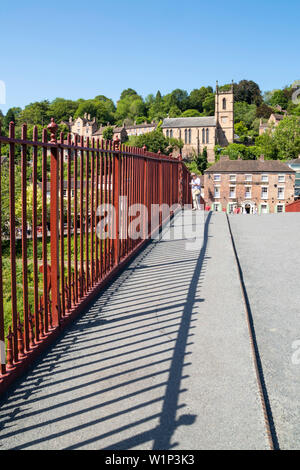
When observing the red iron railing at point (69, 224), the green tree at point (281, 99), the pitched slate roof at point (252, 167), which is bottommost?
the red iron railing at point (69, 224)

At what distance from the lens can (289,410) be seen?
3088 millimetres

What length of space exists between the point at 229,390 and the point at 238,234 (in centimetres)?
766

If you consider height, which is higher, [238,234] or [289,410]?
[238,234]

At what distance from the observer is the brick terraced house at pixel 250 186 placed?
6272 cm

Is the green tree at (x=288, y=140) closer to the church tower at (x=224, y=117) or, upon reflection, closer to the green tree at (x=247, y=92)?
the church tower at (x=224, y=117)

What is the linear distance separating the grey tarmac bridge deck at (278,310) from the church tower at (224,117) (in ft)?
379

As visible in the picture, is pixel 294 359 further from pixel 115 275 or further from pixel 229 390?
pixel 115 275

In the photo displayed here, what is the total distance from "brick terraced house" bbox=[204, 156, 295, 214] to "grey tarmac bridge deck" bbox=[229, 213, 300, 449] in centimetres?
5395

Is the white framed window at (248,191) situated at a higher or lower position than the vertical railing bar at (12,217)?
higher

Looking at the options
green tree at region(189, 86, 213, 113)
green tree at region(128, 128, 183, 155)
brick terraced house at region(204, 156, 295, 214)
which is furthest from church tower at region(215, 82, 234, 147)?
brick terraced house at region(204, 156, 295, 214)

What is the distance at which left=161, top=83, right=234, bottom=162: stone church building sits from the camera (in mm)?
Answer: 116062

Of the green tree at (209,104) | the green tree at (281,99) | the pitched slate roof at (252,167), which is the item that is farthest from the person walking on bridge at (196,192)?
the green tree at (209,104)
